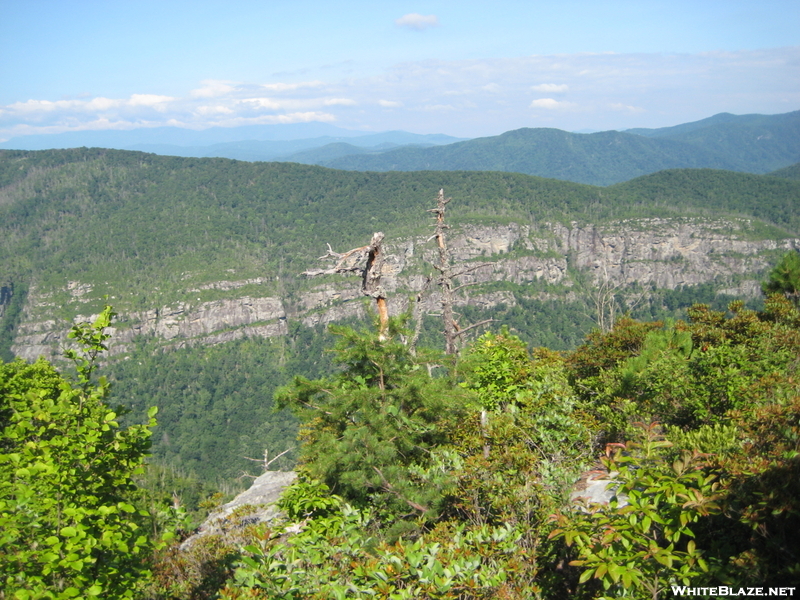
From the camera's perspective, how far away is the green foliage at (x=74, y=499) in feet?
14.1

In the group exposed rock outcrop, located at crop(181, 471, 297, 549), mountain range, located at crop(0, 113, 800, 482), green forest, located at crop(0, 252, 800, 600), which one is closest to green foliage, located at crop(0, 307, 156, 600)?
green forest, located at crop(0, 252, 800, 600)

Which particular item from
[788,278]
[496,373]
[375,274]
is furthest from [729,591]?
[788,278]

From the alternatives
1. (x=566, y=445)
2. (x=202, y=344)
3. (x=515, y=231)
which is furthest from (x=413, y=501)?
(x=515, y=231)

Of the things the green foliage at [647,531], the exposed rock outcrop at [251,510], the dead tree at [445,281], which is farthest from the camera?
the dead tree at [445,281]

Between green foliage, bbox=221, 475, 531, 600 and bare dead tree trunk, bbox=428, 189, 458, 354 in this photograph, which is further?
bare dead tree trunk, bbox=428, 189, 458, 354

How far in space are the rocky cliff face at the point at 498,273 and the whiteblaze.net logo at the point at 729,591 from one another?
5296 inches

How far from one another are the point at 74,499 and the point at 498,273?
169617 millimetres

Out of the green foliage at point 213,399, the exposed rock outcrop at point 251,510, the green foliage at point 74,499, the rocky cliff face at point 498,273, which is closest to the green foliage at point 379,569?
the green foliage at point 74,499

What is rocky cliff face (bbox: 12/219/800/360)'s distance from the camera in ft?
492

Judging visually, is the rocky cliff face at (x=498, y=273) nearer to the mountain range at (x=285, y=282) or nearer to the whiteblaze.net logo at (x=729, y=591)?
the mountain range at (x=285, y=282)

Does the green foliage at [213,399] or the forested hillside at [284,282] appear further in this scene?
the forested hillside at [284,282]

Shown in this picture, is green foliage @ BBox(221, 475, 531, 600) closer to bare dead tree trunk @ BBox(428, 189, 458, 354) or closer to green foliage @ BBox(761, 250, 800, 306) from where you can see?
bare dead tree trunk @ BBox(428, 189, 458, 354)

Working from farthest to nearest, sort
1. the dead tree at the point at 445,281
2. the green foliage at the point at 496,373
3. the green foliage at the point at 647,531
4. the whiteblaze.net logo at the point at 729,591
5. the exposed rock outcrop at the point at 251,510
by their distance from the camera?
the dead tree at the point at 445,281 < the green foliage at the point at 496,373 < the exposed rock outcrop at the point at 251,510 < the green foliage at the point at 647,531 < the whiteblaze.net logo at the point at 729,591

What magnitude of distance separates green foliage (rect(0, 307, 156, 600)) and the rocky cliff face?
133 metres
